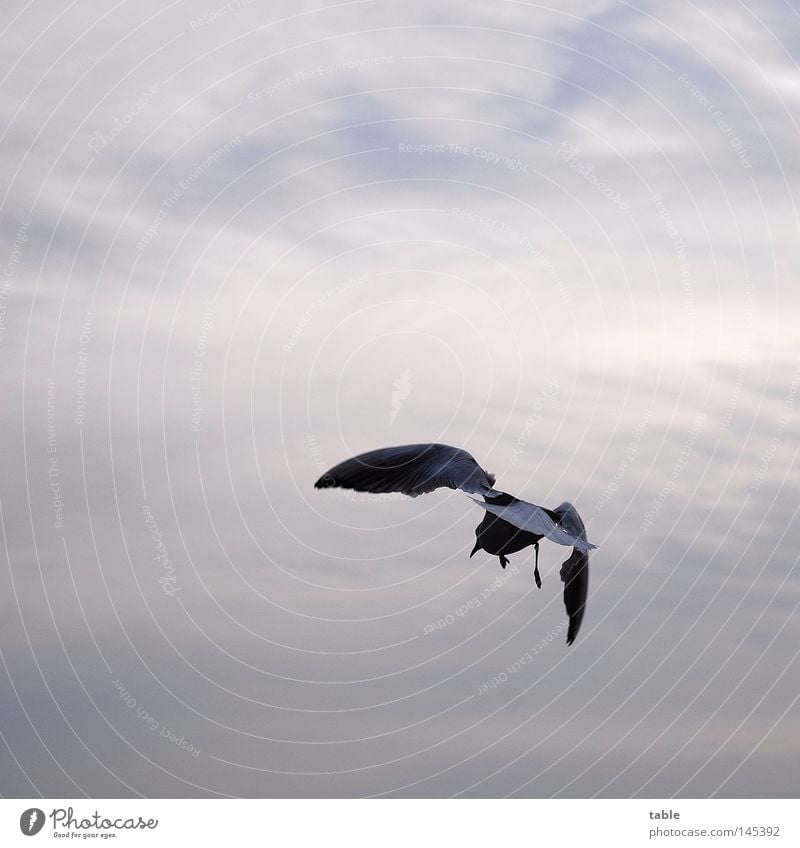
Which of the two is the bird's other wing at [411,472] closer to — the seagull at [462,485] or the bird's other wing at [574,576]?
the seagull at [462,485]

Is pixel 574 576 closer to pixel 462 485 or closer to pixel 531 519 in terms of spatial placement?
pixel 531 519

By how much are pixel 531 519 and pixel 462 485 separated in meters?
2.56

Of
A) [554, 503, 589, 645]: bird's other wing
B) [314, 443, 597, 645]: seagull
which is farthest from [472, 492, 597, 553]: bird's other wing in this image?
[554, 503, 589, 645]: bird's other wing

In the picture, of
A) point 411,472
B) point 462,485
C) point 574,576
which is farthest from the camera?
point 574,576

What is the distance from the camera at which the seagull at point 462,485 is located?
37.7 meters

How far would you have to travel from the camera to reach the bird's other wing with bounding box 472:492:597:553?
36603mm

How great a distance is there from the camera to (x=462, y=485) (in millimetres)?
38250

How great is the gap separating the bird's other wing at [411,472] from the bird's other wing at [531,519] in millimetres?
918

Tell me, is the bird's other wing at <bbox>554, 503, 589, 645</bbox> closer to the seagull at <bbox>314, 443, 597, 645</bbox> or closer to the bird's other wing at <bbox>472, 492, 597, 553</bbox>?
the seagull at <bbox>314, 443, 597, 645</bbox>

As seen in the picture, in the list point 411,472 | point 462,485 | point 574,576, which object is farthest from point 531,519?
point 574,576

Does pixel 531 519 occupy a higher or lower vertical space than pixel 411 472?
lower
